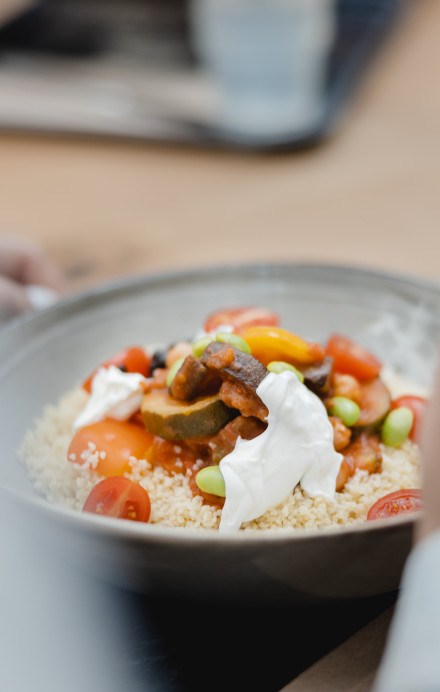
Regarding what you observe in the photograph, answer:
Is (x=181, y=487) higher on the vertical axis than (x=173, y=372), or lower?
lower

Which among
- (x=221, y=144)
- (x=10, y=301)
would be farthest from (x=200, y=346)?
(x=221, y=144)

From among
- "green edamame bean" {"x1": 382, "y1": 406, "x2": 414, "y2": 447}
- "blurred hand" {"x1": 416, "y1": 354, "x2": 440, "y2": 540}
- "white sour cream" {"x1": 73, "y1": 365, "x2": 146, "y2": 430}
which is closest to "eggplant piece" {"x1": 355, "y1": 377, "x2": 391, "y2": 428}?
"green edamame bean" {"x1": 382, "y1": 406, "x2": 414, "y2": 447}

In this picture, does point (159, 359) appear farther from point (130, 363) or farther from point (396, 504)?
point (396, 504)

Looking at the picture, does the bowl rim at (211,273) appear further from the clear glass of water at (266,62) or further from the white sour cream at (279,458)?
the clear glass of water at (266,62)

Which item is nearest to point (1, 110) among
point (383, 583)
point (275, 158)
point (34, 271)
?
point (275, 158)

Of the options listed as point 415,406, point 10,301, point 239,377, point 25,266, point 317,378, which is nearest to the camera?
point 239,377

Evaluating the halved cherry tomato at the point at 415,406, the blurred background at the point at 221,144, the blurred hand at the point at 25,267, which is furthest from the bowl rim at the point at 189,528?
the blurred background at the point at 221,144

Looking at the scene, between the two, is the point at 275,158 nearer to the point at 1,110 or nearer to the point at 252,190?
the point at 252,190
